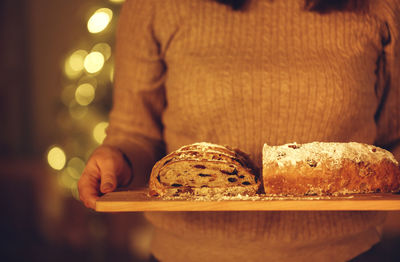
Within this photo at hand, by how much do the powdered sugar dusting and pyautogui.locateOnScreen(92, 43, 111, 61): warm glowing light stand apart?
1179 millimetres

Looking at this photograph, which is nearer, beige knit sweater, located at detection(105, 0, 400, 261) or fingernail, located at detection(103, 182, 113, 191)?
fingernail, located at detection(103, 182, 113, 191)

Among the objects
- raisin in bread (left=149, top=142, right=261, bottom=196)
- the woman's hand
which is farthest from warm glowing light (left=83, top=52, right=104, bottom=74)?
raisin in bread (left=149, top=142, right=261, bottom=196)

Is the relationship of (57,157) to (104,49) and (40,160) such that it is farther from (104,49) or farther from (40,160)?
(40,160)

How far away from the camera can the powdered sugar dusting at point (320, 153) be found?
33.9 inches

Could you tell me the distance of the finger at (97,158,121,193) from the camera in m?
0.83

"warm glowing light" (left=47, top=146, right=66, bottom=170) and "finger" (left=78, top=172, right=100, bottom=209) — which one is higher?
"finger" (left=78, top=172, right=100, bottom=209)

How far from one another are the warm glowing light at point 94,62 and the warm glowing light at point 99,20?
0.11 metres

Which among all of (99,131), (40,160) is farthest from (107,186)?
(40,160)

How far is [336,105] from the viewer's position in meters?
0.92

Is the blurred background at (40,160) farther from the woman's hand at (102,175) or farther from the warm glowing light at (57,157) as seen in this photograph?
the woman's hand at (102,175)

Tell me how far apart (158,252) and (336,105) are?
0.56 m

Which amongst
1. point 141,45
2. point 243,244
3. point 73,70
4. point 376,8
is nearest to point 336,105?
point 376,8

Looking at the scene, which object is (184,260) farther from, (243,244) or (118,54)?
(118,54)

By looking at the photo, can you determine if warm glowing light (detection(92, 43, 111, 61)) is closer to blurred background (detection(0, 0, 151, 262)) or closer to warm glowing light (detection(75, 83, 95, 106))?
warm glowing light (detection(75, 83, 95, 106))
